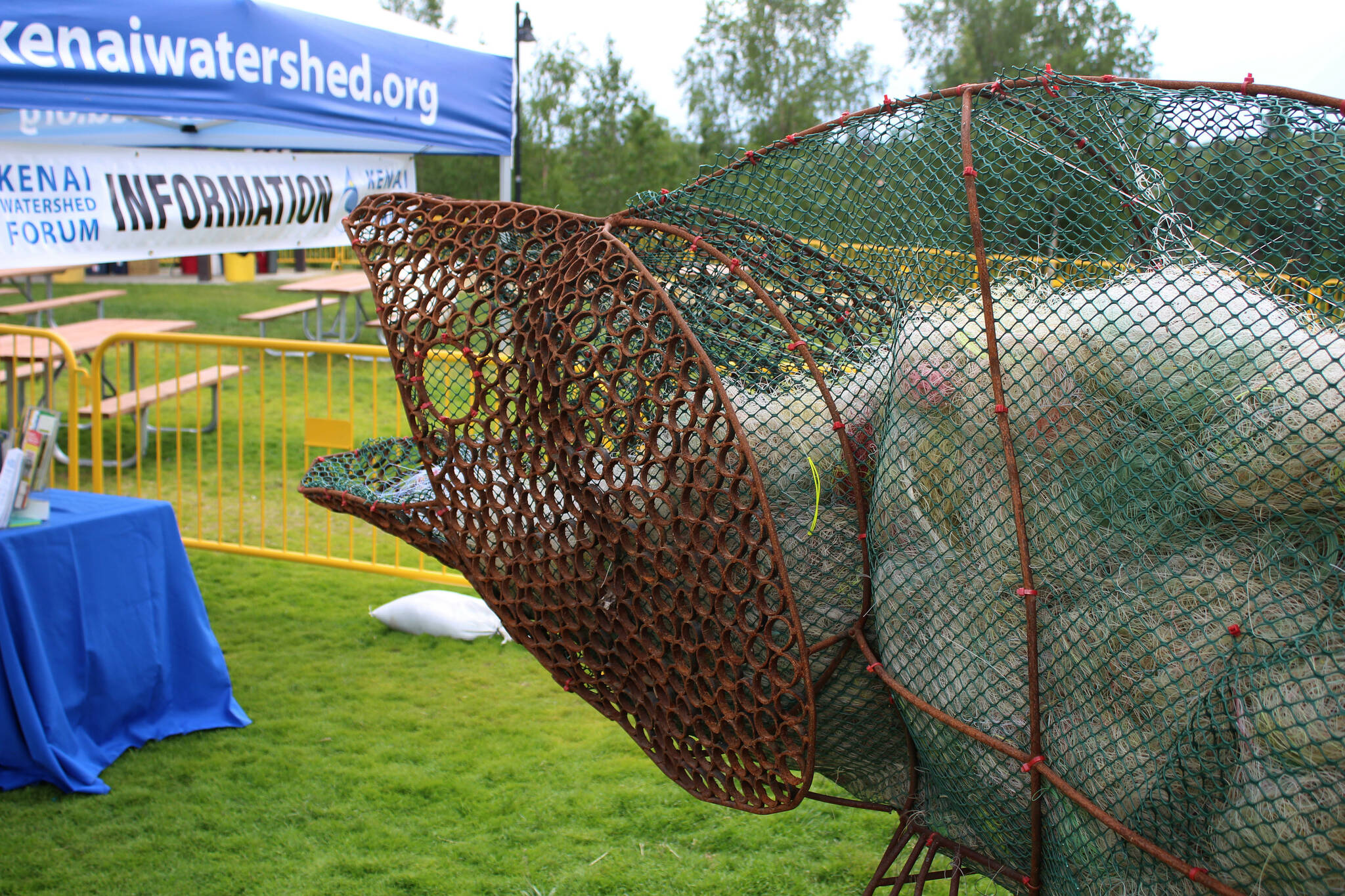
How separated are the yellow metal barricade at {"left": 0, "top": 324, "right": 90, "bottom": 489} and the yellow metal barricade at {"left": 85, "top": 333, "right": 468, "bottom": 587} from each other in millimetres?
201

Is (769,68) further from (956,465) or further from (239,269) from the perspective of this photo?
(956,465)

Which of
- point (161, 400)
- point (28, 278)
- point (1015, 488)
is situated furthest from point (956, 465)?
point (28, 278)

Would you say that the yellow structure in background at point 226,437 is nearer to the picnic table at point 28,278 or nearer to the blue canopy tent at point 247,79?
the blue canopy tent at point 247,79

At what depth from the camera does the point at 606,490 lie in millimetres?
1983

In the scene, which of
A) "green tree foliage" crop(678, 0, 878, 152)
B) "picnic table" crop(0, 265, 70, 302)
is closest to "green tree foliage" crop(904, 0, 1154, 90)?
"green tree foliage" crop(678, 0, 878, 152)

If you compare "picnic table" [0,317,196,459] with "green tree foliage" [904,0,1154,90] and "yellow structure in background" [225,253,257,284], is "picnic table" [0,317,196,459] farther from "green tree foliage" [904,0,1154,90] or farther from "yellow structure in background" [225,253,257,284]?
"green tree foliage" [904,0,1154,90]

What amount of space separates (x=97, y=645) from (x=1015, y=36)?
29.0m

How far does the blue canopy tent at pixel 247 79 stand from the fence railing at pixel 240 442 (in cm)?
106

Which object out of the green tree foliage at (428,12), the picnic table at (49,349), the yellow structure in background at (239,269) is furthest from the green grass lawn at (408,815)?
the green tree foliage at (428,12)

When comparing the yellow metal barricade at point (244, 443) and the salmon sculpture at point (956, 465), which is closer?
the salmon sculpture at point (956, 465)

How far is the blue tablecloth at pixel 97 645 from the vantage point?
347 cm

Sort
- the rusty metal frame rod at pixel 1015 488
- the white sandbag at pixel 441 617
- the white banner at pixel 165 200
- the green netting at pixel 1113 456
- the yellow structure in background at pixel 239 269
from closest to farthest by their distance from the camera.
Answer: the green netting at pixel 1113 456
the rusty metal frame rod at pixel 1015 488
the white banner at pixel 165 200
the white sandbag at pixel 441 617
the yellow structure in background at pixel 239 269

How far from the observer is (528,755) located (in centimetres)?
383

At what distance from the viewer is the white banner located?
3.36m
